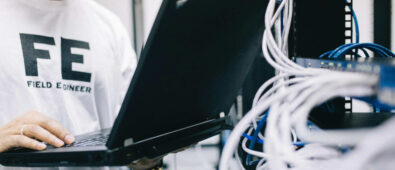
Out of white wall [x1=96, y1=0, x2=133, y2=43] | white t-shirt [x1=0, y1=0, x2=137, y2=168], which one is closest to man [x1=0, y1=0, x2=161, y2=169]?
white t-shirt [x1=0, y1=0, x2=137, y2=168]

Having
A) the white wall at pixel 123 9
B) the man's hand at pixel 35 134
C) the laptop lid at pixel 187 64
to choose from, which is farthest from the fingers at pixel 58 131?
the white wall at pixel 123 9

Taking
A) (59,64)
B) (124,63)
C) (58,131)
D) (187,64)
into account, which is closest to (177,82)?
(187,64)

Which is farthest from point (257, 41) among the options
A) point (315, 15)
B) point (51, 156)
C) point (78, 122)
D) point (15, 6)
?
point (15, 6)

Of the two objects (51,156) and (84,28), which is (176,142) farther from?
(84,28)

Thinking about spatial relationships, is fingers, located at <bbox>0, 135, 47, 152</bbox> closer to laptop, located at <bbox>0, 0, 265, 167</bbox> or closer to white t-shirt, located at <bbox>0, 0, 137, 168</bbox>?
laptop, located at <bbox>0, 0, 265, 167</bbox>

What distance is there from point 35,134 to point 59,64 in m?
0.44

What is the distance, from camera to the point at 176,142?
561 mm

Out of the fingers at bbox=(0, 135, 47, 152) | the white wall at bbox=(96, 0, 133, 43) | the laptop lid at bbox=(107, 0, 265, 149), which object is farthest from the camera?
the white wall at bbox=(96, 0, 133, 43)

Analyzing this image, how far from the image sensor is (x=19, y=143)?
0.57m

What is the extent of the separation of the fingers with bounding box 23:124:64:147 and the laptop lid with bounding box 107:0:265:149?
0.18 m

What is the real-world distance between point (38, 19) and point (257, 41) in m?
0.72

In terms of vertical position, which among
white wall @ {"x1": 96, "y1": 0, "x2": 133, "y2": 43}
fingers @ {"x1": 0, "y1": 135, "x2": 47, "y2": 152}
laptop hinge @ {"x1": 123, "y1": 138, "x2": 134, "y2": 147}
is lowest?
fingers @ {"x1": 0, "y1": 135, "x2": 47, "y2": 152}

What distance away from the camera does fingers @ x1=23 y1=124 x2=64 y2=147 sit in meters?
0.55

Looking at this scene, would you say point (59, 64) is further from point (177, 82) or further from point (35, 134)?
point (177, 82)
